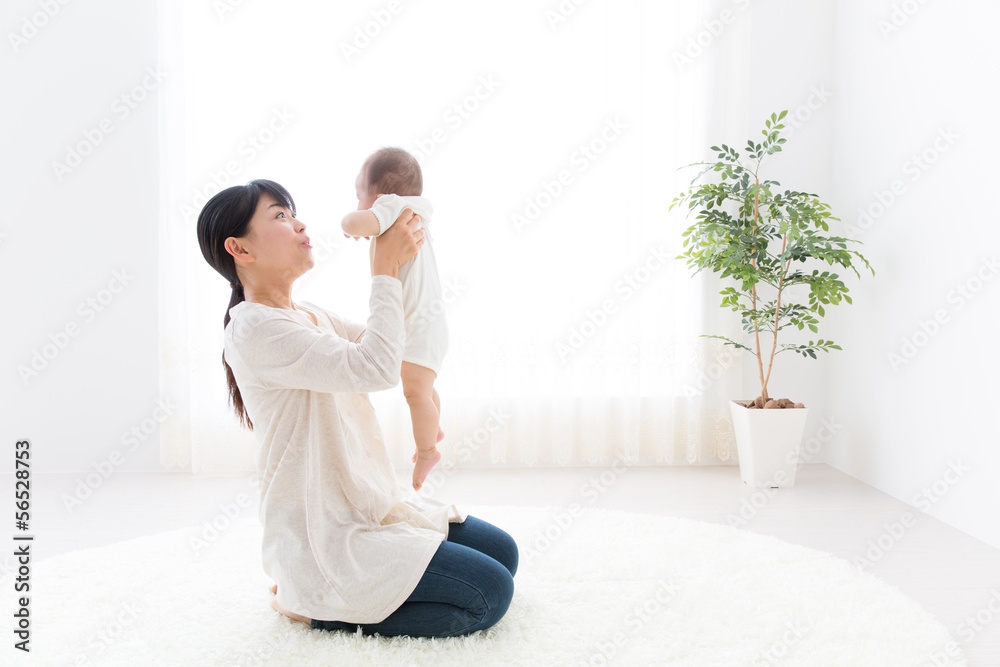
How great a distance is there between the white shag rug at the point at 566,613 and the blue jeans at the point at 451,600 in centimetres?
3

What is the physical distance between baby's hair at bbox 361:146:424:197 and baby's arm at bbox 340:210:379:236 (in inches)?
7.0

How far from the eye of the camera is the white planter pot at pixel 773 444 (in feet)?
10.5

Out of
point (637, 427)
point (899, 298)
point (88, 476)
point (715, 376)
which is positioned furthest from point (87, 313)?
point (899, 298)

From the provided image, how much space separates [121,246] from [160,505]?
1.31m

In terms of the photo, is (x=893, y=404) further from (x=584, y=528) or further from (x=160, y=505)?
(x=160, y=505)
